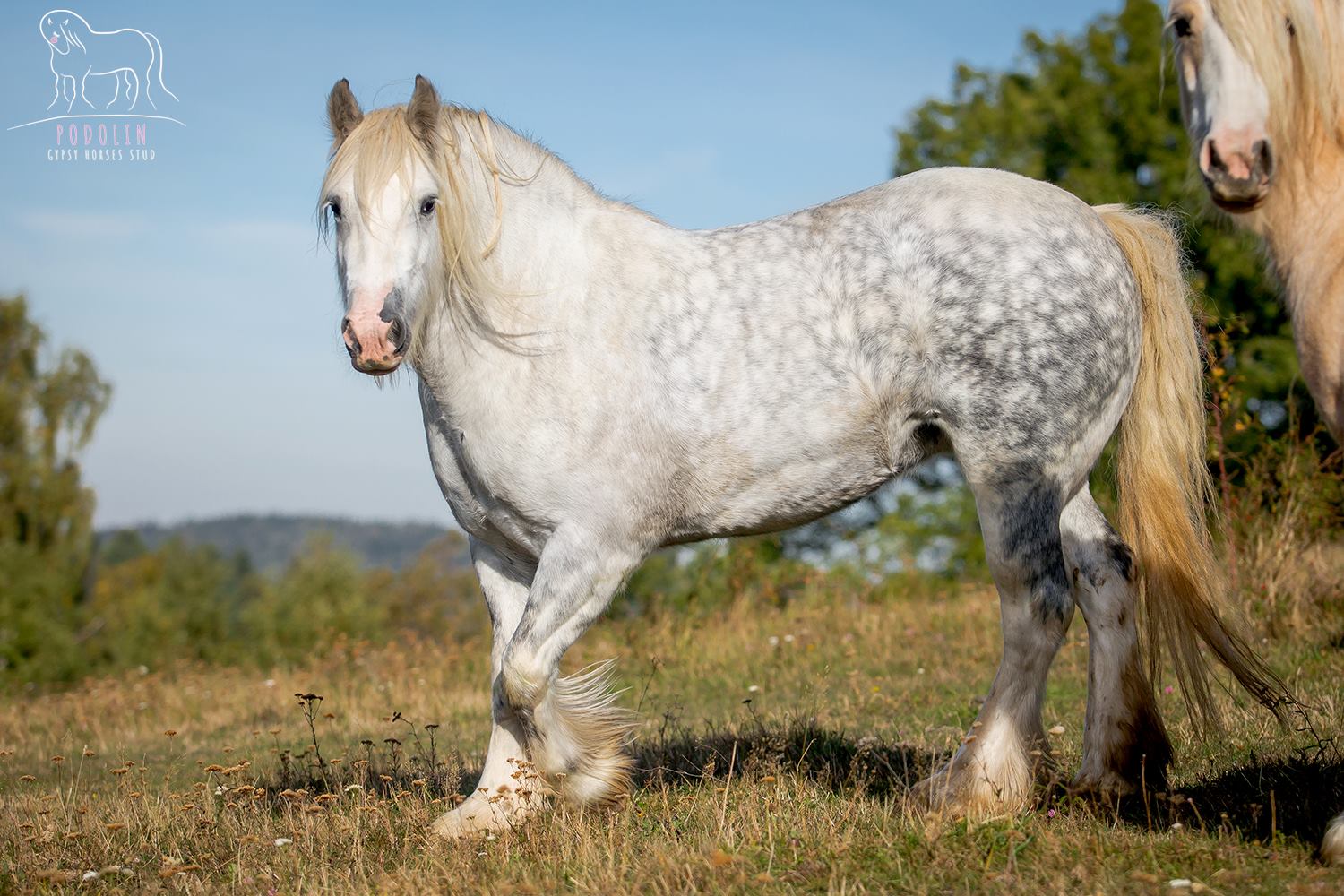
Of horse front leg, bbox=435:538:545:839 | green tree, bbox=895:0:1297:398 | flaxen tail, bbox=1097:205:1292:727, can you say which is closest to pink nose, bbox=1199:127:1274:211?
flaxen tail, bbox=1097:205:1292:727

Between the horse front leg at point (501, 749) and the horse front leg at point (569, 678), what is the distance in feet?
0.21

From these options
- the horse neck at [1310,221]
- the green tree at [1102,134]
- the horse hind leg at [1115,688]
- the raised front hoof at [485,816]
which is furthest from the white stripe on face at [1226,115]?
the green tree at [1102,134]

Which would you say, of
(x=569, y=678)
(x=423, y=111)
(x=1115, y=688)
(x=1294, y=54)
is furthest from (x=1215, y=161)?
(x=569, y=678)

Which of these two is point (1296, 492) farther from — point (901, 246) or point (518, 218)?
point (518, 218)

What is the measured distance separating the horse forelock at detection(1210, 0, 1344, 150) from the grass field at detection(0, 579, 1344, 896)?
1.96 metres

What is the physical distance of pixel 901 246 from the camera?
4.12 meters

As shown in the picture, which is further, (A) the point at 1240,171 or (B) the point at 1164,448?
(B) the point at 1164,448

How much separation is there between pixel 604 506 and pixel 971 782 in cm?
165

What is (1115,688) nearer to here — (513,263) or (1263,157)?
(1263,157)

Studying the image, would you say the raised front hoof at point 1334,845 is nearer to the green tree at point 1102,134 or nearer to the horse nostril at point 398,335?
the horse nostril at point 398,335

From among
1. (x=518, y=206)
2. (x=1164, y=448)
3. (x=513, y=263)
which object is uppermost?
(x=518, y=206)

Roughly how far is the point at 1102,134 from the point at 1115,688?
2421 cm

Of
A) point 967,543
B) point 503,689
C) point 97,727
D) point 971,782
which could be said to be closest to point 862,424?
point 971,782

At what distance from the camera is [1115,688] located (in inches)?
159
